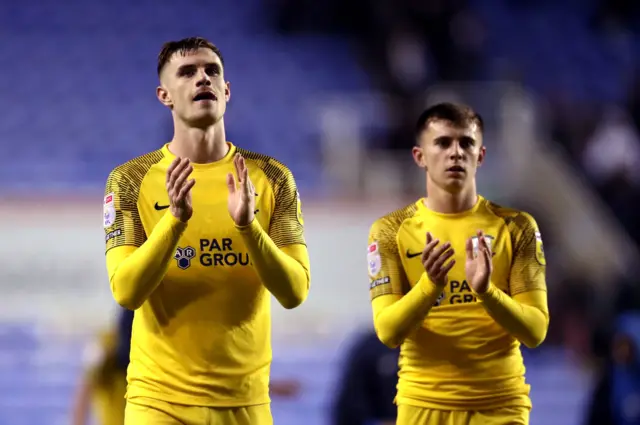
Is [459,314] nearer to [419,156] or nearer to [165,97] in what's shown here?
[419,156]

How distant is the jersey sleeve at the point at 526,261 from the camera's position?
4145 mm

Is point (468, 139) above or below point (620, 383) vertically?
above

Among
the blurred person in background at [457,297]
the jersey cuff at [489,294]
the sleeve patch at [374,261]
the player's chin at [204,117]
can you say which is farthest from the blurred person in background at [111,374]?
the jersey cuff at [489,294]

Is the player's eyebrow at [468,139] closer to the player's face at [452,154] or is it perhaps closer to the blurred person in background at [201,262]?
the player's face at [452,154]

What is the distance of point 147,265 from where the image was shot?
11.2 ft

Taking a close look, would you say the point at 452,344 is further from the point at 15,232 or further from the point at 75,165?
the point at 75,165

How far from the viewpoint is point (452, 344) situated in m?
4.14

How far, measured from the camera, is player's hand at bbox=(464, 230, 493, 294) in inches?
148

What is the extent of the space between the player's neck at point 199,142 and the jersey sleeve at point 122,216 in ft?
0.79

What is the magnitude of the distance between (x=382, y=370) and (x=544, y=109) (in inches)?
159

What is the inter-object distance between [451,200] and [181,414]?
154cm

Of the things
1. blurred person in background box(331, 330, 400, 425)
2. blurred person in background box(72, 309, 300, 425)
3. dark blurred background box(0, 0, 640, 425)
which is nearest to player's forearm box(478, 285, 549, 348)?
blurred person in background box(72, 309, 300, 425)

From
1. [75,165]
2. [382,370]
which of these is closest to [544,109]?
[382,370]

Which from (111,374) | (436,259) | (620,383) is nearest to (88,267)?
(111,374)
